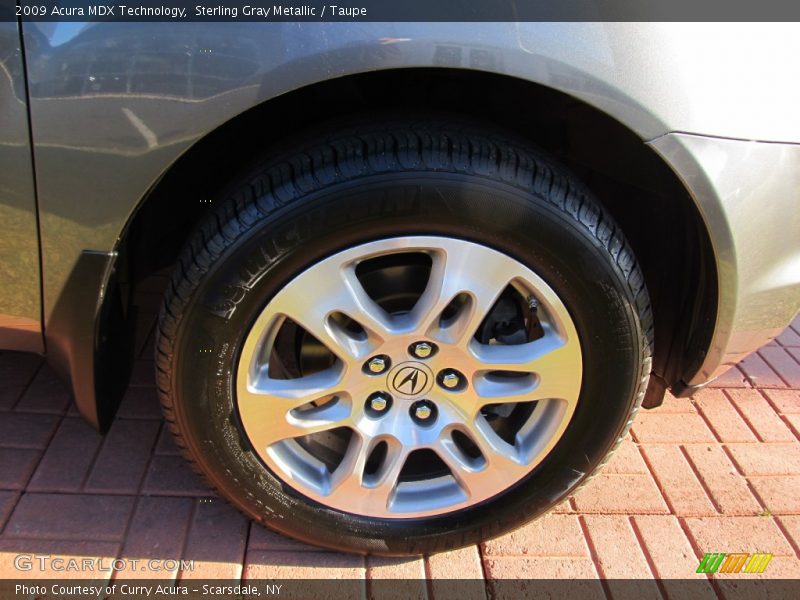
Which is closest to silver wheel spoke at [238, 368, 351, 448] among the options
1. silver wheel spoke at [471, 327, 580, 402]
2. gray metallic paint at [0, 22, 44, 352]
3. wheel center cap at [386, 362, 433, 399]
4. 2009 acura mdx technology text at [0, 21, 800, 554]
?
2009 acura mdx technology text at [0, 21, 800, 554]

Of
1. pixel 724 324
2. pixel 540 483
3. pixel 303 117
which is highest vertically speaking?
pixel 303 117

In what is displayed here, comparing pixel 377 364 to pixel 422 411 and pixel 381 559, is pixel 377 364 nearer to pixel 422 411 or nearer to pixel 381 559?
pixel 422 411

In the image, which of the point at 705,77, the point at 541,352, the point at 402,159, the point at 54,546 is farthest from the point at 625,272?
the point at 54,546

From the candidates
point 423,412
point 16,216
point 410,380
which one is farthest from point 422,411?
point 16,216

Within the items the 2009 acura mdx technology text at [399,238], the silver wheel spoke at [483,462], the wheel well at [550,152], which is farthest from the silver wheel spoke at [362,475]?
the wheel well at [550,152]

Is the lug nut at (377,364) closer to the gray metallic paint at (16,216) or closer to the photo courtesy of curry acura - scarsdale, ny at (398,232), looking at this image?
the photo courtesy of curry acura - scarsdale, ny at (398,232)

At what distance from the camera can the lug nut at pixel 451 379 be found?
1.68m

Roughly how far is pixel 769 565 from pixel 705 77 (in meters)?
1.37

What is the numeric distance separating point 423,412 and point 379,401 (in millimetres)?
118

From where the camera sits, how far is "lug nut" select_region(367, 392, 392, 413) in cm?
171

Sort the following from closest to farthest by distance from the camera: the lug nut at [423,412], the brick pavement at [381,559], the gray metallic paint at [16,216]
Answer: the gray metallic paint at [16,216], the lug nut at [423,412], the brick pavement at [381,559]

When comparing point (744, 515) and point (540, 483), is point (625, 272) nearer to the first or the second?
point (540, 483)

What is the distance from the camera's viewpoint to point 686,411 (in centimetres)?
250

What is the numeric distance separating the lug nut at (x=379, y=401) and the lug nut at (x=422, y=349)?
14 centimetres
